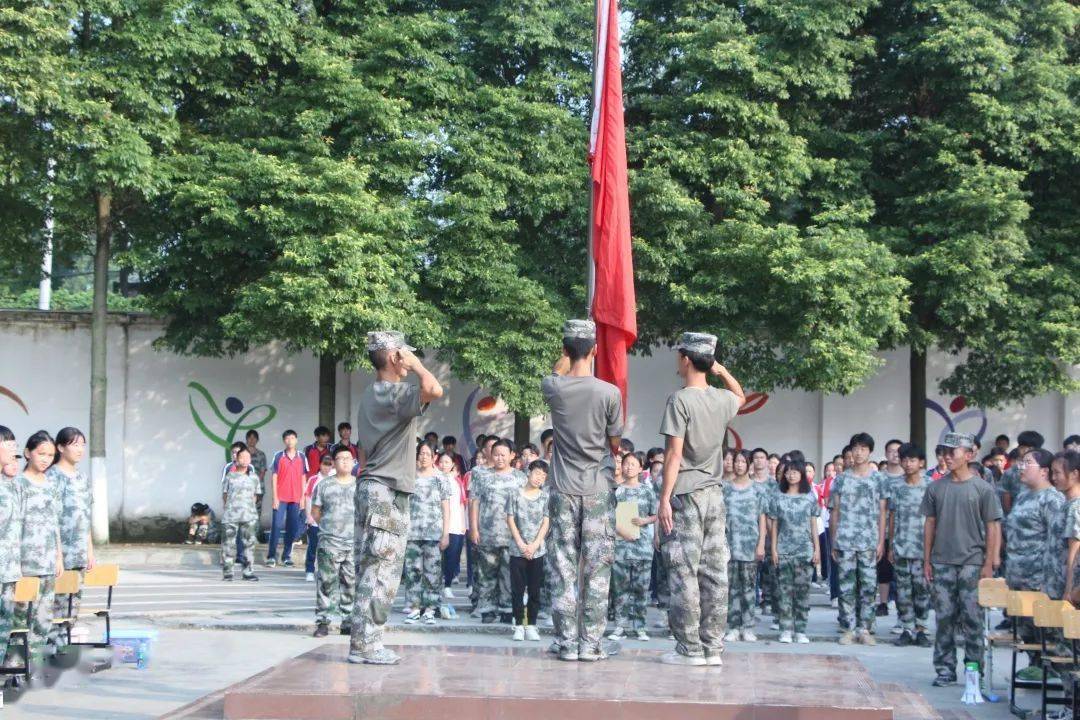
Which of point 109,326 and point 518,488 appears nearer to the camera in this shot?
point 518,488

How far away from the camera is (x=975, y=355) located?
21.5m

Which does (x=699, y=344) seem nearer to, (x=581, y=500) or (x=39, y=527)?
(x=581, y=500)

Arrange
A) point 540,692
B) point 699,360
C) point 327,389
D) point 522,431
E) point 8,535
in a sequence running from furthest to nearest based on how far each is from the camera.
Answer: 1. point 522,431
2. point 327,389
3. point 8,535
4. point 699,360
5. point 540,692

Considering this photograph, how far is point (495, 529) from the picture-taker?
13125 mm

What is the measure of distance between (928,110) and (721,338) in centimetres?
546

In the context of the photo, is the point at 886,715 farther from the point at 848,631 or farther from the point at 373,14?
the point at 373,14

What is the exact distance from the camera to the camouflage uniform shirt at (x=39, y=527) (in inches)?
359

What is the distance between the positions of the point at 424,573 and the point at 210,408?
9.71m

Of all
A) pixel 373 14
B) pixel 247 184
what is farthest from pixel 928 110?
pixel 247 184

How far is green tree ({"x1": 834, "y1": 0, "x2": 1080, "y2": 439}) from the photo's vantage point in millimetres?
19375

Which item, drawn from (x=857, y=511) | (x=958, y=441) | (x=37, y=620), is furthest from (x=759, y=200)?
(x=37, y=620)

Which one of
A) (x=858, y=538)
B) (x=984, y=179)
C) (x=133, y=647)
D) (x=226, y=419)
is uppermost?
(x=984, y=179)

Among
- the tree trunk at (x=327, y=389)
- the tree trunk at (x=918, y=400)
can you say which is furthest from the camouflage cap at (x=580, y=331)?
the tree trunk at (x=918, y=400)

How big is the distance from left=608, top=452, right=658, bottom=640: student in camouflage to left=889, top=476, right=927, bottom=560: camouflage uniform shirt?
7.55 ft
